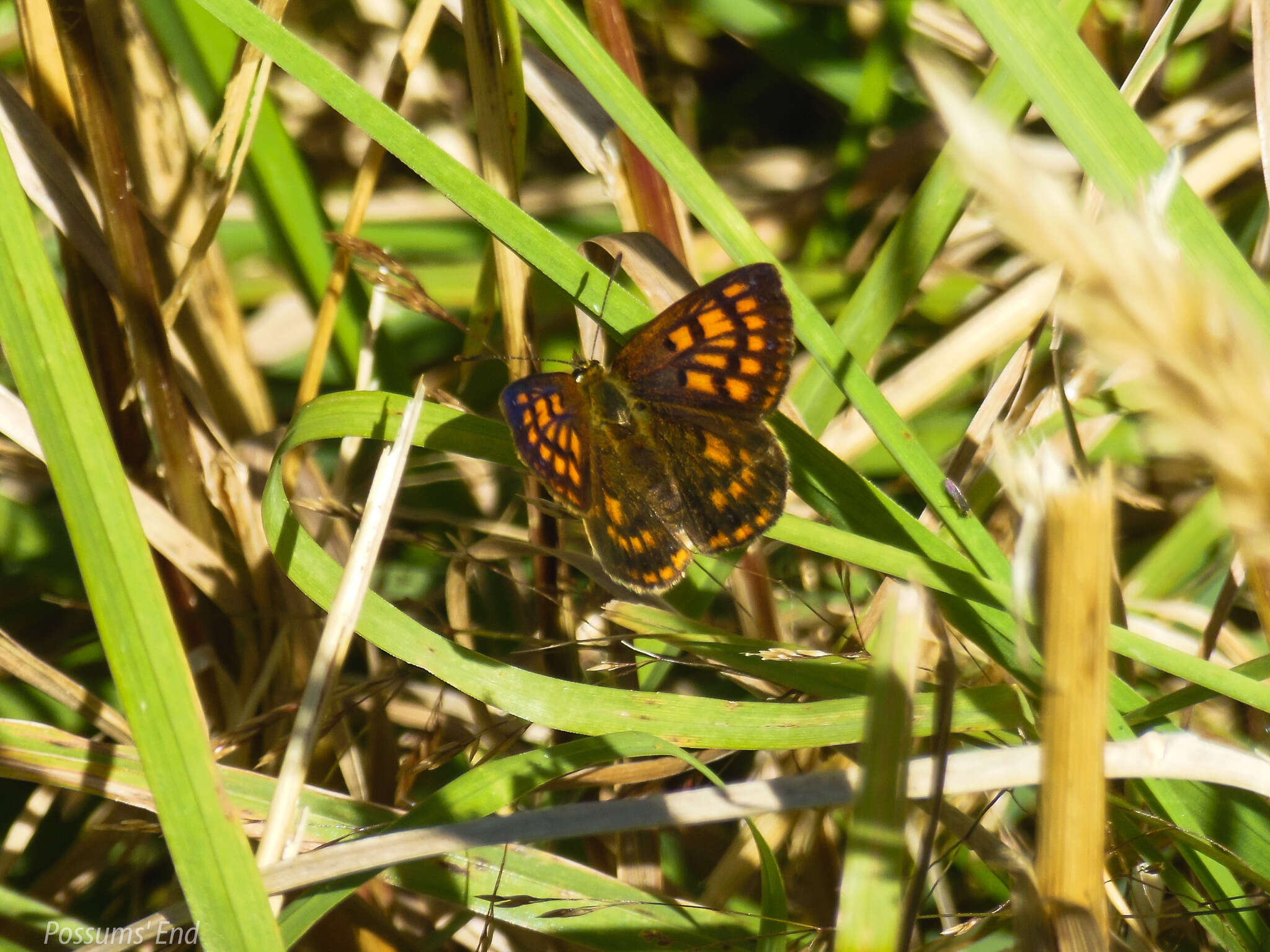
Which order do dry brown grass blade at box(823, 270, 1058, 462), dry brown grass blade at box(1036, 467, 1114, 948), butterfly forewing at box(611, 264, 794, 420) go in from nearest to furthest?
dry brown grass blade at box(1036, 467, 1114, 948) < butterfly forewing at box(611, 264, 794, 420) < dry brown grass blade at box(823, 270, 1058, 462)

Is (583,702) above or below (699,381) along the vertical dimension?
below

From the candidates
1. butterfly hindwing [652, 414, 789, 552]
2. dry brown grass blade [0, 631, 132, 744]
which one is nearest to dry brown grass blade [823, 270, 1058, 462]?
butterfly hindwing [652, 414, 789, 552]

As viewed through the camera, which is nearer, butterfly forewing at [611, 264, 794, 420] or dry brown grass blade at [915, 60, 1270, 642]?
dry brown grass blade at [915, 60, 1270, 642]

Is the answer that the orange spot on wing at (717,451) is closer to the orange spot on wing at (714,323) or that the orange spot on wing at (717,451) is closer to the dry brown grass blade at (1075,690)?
the orange spot on wing at (714,323)

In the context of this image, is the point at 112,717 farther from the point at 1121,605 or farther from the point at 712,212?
the point at 1121,605

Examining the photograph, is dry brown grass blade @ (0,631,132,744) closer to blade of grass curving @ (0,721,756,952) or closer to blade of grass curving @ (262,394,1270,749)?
blade of grass curving @ (0,721,756,952)

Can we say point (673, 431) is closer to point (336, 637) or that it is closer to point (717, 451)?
point (717, 451)

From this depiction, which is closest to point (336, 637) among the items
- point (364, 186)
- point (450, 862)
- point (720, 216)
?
point (450, 862)
